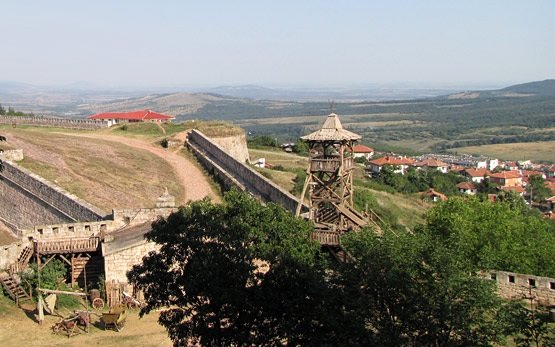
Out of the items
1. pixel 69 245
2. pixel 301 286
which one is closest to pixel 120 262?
pixel 69 245

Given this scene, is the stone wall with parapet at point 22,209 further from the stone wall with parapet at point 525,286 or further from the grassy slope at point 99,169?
the stone wall with parapet at point 525,286

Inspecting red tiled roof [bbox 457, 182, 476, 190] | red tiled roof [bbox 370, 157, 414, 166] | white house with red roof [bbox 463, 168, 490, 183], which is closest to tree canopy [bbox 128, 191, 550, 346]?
red tiled roof [bbox 457, 182, 476, 190]

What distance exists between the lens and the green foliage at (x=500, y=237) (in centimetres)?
2355

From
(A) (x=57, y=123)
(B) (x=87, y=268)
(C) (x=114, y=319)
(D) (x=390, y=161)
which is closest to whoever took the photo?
(C) (x=114, y=319)

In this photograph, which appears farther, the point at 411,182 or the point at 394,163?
the point at 394,163

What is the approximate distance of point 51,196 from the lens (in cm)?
2645

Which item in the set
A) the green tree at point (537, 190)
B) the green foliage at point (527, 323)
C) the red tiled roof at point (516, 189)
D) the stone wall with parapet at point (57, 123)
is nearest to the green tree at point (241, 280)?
the green foliage at point (527, 323)

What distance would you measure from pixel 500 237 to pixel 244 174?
13058 millimetres

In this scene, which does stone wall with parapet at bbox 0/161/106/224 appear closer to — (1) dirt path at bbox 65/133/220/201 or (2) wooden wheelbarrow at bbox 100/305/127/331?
(2) wooden wheelbarrow at bbox 100/305/127/331

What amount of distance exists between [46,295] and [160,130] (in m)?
30.5

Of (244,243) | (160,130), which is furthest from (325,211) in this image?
(160,130)

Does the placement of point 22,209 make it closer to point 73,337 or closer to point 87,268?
point 87,268

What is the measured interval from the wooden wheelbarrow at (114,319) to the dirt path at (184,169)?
12602 millimetres

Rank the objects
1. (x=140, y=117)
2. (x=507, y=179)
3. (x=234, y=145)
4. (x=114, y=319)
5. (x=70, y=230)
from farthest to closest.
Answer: (x=507, y=179) < (x=140, y=117) < (x=234, y=145) < (x=70, y=230) < (x=114, y=319)
